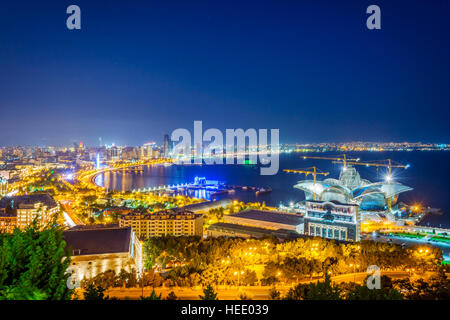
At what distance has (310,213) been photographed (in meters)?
7.59

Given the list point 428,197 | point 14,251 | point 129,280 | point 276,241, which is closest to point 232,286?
point 129,280

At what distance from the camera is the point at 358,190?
10844 mm

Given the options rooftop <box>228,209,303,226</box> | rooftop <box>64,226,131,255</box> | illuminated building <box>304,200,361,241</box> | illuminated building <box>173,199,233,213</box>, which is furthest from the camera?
illuminated building <box>173,199,233,213</box>

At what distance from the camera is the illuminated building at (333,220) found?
7.04 meters

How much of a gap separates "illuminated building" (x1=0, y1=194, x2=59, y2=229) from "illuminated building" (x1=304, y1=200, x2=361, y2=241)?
651 cm

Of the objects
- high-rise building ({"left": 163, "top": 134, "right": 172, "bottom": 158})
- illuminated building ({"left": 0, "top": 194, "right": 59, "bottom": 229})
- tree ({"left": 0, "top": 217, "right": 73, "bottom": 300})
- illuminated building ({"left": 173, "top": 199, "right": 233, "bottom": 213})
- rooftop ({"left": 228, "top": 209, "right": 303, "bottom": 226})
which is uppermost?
high-rise building ({"left": 163, "top": 134, "right": 172, "bottom": 158})

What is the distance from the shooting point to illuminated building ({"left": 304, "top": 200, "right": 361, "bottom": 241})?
23.1 ft

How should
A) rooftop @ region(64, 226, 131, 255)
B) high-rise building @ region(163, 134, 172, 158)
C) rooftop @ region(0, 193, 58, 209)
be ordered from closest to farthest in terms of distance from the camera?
rooftop @ region(64, 226, 131, 255) → rooftop @ region(0, 193, 58, 209) → high-rise building @ region(163, 134, 172, 158)

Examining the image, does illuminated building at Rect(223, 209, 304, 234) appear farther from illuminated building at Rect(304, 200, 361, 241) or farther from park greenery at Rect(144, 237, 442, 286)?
park greenery at Rect(144, 237, 442, 286)

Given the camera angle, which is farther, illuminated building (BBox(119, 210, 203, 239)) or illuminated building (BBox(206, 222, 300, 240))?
illuminated building (BBox(119, 210, 203, 239))

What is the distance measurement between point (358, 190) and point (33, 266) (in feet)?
34.3

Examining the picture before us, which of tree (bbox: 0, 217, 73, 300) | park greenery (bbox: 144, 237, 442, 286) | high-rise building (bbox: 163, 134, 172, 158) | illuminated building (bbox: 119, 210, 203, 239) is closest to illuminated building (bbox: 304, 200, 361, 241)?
park greenery (bbox: 144, 237, 442, 286)

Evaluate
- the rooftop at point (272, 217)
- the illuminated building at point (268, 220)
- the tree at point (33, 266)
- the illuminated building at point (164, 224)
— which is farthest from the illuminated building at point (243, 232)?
the tree at point (33, 266)

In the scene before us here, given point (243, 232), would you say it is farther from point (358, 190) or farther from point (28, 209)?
point (28, 209)
